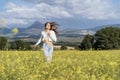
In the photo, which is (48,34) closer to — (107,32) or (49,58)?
(49,58)

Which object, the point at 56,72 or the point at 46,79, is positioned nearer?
the point at 46,79

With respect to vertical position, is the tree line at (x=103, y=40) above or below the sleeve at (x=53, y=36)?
below

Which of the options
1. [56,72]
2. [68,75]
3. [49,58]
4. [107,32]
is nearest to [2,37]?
[56,72]

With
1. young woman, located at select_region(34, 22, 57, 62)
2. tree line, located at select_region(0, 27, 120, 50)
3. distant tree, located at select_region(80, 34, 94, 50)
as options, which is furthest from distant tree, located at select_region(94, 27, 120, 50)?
young woman, located at select_region(34, 22, 57, 62)

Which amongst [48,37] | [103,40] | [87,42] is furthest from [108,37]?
[48,37]

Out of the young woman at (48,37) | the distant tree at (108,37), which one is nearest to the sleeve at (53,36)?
the young woman at (48,37)

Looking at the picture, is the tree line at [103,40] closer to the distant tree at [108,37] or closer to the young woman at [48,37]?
the distant tree at [108,37]

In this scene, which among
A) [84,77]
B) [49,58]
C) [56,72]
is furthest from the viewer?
[49,58]

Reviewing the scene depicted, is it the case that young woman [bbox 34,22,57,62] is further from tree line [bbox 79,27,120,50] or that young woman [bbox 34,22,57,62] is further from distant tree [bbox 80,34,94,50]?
distant tree [bbox 80,34,94,50]

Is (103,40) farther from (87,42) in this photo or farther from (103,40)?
(87,42)

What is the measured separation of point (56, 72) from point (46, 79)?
1097 mm

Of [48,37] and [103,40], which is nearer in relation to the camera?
[48,37]

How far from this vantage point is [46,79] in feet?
30.5

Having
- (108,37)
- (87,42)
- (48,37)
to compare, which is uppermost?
(48,37)
